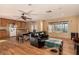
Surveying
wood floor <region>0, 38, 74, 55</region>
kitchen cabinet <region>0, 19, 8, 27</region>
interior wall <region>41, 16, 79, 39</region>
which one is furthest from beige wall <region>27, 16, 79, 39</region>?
kitchen cabinet <region>0, 19, 8, 27</region>

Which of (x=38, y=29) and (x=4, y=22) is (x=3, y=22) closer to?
(x=4, y=22)

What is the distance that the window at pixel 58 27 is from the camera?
1872 mm

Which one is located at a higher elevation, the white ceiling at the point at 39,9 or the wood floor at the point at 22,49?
the white ceiling at the point at 39,9

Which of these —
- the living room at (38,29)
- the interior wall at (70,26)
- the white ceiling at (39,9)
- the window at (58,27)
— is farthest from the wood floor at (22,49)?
the white ceiling at (39,9)

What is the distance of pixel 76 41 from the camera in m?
1.83

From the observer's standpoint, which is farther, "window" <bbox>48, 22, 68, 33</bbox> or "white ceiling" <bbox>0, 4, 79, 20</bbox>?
"window" <bbox>48, 22, 68, 33</bbox>

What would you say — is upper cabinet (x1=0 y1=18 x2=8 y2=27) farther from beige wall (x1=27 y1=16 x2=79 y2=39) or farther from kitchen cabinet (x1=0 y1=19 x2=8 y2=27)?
beige wall (x1=27 y1=16 x2=79 y2=39)

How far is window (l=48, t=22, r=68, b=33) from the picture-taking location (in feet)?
6.14

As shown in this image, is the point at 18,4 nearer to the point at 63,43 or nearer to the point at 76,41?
the point at 63,43

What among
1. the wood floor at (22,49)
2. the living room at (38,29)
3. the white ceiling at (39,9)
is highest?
the white ceiling at (39,9)

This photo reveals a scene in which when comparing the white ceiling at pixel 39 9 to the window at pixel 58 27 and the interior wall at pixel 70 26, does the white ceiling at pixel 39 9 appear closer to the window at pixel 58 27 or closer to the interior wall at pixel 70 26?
the interior wall at pixel 70 26

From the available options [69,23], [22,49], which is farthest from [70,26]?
[22,49]
